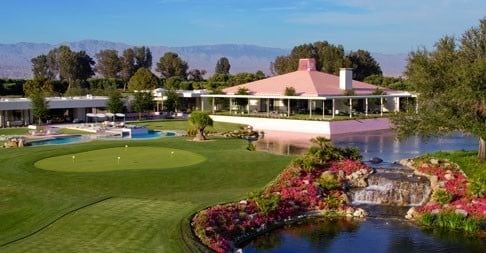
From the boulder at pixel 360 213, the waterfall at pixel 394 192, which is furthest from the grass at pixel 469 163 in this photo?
the boulder at pixel 360 213

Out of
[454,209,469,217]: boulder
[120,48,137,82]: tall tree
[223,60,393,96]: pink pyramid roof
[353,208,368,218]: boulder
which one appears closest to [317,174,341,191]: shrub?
[353,208,368,218]: boulder

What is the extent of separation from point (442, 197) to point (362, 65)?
77456 mm

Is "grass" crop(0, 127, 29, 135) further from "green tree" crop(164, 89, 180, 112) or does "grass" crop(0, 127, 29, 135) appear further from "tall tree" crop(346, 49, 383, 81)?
"tall tree" crop(346, 49, 383, 81)

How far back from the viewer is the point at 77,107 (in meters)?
52.6

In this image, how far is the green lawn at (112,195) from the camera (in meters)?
15.4

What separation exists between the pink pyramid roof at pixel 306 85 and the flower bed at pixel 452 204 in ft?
97.8

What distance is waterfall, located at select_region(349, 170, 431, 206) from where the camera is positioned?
21.6 metres

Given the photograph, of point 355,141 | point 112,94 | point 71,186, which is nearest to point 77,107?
point 112,94

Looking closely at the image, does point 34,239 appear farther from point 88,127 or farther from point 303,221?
point 88,127

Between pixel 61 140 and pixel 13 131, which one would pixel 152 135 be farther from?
pixel 13 131

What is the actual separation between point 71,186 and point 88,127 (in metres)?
24.4

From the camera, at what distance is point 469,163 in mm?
23875

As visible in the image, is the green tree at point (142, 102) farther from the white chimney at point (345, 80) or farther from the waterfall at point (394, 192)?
the waterfall at point (394, 192)

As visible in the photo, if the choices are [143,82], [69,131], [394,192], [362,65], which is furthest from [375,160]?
[362,65]
